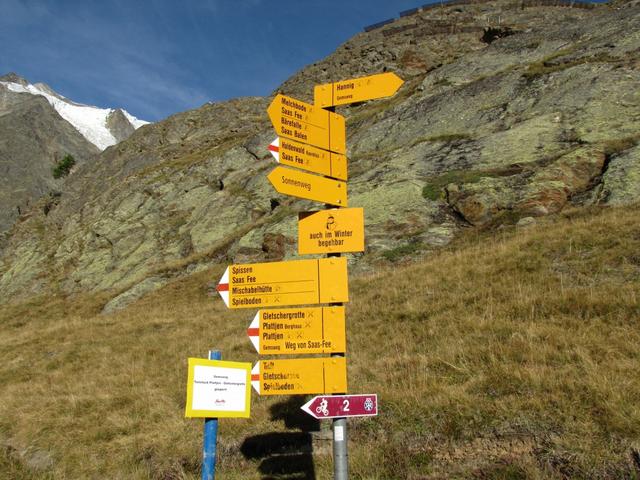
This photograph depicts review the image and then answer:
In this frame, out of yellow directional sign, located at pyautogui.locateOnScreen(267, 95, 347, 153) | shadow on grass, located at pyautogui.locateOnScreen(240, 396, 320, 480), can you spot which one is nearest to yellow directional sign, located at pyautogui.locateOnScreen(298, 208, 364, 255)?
yellow directional sign, located at pyautogui.locateOnScreen(267, 95, 347, 153)

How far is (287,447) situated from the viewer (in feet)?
23.0

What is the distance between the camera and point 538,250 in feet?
40.1

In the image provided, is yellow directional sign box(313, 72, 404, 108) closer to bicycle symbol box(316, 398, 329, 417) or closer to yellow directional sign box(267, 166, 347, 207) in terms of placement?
yellow directional sign box(267, 166, 347, 207)

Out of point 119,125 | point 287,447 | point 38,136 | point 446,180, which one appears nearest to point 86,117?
point 119,125

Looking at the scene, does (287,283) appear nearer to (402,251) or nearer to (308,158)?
(308,158)

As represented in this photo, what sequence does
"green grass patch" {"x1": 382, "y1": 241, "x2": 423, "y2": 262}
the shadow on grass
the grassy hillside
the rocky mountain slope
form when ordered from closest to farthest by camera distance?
the grassy hillside, the shadow on grass, "green grass patch" {"x1": 382, "y1": 241, "x2": 423, "y2": 262}, the rocky mountain slope

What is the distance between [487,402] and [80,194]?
56.0m

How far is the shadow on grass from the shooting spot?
624cm

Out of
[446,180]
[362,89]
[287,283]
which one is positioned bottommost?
[287,283]

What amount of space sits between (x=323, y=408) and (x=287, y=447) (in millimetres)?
3109

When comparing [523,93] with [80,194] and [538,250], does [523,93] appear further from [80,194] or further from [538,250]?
[80,194]

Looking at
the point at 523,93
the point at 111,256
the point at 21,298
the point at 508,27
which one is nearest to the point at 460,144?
the point at 523,93

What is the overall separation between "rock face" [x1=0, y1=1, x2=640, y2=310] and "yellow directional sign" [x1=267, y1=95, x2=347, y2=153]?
12.3 meters

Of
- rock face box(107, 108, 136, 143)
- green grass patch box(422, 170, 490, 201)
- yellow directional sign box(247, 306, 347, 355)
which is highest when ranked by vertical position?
rock face box(107, 108, 136, 143)
